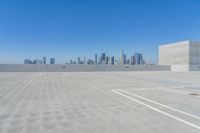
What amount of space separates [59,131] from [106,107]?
7.76 ft

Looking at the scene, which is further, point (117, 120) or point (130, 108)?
point (130, 108)

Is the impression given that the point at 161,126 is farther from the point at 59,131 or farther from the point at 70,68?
the point at 70,68

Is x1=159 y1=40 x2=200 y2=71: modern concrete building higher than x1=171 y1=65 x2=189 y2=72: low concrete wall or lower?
higher

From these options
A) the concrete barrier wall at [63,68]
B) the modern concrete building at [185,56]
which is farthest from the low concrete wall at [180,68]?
the concrete barrier wall at [63,68]

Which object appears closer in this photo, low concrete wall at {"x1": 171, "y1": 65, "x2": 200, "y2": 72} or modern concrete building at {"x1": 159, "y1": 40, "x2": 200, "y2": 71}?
low concrete wall at {"x1": 171, "y1": 65, "x2": 200, "y2": 72}

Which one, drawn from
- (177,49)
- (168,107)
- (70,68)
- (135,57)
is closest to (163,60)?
(177,49)

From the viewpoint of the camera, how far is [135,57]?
283ft

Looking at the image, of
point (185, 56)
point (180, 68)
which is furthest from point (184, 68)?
point (185, 56)

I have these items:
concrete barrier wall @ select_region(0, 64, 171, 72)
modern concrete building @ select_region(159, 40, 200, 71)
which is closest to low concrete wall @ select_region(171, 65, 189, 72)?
modern concrete building @ select_region(159, 40, 200, 71)

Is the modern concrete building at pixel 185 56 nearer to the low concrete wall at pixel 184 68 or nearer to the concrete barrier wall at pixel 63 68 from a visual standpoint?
the low concrete wall at pixel 184 68

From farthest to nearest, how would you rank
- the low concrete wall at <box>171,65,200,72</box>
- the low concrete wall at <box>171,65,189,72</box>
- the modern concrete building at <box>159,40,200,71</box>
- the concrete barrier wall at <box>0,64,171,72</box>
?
the modern concrete building at <box>159,40,200,71</box> < the low concrete wall at <box>171,65,189,72</box> < the low concrete wall at <box>171,65,200,72</box> < the concrete barrier wall at <box>0,64,171,72</box>

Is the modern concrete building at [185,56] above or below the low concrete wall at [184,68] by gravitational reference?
above

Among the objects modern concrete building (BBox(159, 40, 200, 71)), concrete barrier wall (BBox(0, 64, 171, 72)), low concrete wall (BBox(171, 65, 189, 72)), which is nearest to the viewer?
concrete barrier wall (BBox(0, 64, 171, 72))

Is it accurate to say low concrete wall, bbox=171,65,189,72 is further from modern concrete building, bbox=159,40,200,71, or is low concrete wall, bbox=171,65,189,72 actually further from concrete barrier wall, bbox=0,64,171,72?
concrete barrier wall, bbox=0,64,171,72
